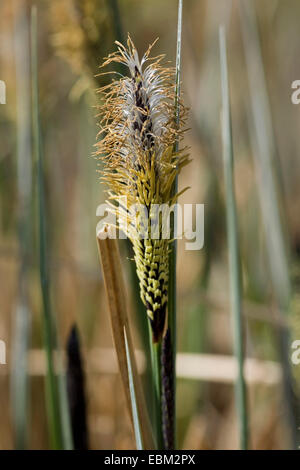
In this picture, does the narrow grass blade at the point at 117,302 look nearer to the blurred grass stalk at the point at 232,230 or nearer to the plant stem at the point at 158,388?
the plant stem at the point at 158,388

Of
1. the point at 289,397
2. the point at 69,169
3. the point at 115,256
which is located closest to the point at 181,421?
the point at 289,397

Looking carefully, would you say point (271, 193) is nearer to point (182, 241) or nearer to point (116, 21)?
point (116, 21)

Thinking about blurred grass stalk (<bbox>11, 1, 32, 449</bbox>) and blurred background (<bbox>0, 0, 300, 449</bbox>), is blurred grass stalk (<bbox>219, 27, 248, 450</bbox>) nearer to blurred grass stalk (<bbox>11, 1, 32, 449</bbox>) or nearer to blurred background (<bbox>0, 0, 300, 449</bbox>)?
blurred background (<bbox>0, 0, 300, 449</bbox>)

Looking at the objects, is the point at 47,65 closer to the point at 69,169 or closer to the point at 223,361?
the point at 69,169

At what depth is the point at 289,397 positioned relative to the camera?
76 cm

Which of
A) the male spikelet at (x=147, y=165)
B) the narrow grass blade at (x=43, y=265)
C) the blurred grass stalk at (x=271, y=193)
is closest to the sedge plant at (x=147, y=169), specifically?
the male spikelet at (x=147, y=165)

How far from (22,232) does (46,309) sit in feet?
1.40

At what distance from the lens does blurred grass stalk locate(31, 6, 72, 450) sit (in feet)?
1.67

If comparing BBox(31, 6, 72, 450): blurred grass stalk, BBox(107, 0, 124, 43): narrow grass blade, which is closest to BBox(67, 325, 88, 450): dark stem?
BBox(31, 6, 72, 450): blurred grass stalk

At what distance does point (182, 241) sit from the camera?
4.26ft

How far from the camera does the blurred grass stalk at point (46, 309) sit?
0.51 meters

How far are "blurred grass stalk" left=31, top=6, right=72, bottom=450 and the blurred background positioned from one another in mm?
65

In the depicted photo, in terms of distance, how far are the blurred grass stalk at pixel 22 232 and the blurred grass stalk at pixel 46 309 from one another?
0.16 meters

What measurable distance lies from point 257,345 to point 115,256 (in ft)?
2.41
